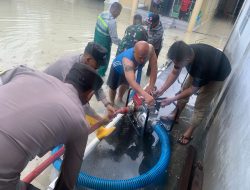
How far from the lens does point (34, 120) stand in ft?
4.98

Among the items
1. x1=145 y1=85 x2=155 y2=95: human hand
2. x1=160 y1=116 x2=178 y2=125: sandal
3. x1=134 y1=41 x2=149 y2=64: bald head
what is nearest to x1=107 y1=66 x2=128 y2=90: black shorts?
x1=145 y1=85 x2=155 y2=95: human hand

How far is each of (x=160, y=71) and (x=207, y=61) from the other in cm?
282

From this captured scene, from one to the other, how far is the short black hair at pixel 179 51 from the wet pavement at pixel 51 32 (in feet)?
5.34

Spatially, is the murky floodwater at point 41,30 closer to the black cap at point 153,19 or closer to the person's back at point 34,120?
the black cap at point 153,19

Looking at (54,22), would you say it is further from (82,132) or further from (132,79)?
(82,132)

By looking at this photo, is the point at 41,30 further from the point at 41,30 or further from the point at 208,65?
the point at 208,65

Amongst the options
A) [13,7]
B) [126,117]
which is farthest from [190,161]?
[13,7]

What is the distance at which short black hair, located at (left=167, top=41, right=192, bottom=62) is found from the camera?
10.4 ft

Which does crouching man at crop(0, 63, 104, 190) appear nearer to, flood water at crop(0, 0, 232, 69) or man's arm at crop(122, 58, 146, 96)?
man's arm at crop(122, 58, 146, 96)

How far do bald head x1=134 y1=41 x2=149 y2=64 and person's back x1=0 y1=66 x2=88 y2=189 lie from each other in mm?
2053

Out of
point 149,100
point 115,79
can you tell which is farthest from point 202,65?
point 115,79

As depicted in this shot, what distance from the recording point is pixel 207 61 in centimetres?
340

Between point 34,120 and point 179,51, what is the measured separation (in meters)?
2.20

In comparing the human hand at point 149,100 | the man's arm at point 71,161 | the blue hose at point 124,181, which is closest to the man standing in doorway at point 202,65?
the human hand at point 149,100
